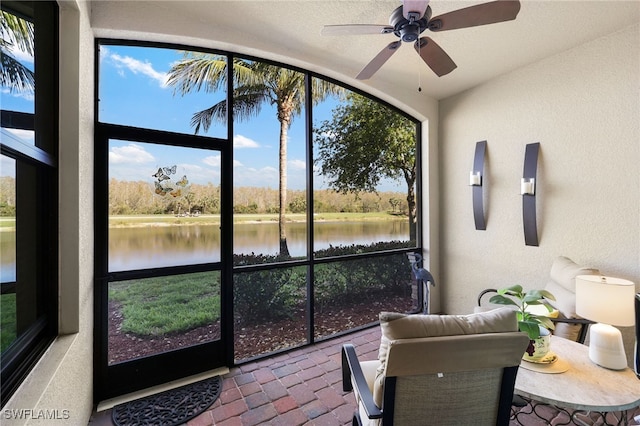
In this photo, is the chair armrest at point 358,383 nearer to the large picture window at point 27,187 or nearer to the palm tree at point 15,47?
the large picture window at point 27,187

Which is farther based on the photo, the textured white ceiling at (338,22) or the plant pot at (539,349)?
→ the textured white ceiling at (338,22)

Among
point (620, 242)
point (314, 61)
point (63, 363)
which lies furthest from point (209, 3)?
point (620, 242)

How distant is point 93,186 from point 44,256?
77cm

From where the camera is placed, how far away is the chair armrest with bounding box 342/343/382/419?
1.29 meters

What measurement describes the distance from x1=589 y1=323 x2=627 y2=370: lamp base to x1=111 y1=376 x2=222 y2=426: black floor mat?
272cm

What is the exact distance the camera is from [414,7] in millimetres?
1809

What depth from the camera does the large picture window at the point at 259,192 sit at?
240cm

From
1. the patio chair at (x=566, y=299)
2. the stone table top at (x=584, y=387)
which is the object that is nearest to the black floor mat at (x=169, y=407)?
the stone table top at (x=584, y=387)

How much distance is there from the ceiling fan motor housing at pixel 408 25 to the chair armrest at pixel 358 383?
2269 mm

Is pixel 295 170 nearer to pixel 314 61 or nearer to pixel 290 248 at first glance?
pixel 290 248

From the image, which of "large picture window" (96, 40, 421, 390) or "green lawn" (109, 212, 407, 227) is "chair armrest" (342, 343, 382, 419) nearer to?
"large picture window" (96, 40, 421, 390)

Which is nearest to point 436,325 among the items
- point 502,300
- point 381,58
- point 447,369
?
point 447,369

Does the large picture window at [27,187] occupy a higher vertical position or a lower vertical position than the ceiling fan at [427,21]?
lower

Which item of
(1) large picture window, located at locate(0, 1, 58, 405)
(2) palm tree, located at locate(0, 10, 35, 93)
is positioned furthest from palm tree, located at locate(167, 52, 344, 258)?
(2) palm tree, located at locate(0, 10, 35, 93)
